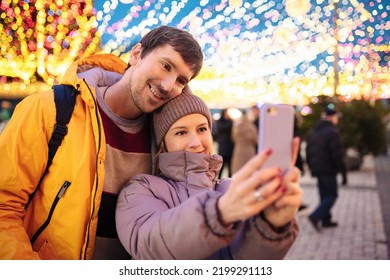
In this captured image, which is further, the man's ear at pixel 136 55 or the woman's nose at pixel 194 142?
the man's ear at pixel 136 55

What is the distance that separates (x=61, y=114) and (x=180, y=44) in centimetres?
53

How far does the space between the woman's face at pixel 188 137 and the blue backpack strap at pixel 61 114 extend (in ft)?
1.26

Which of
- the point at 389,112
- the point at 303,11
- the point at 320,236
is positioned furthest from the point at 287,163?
the point at 389,112

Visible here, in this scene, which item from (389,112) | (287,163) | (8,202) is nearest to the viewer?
(287,163)

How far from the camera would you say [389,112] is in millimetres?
14328

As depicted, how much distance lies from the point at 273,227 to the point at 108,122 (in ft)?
2.85

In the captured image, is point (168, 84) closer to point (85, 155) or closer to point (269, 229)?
point (85, 155)

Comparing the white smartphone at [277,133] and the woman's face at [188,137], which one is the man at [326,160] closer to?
the woman's face at [188,137]

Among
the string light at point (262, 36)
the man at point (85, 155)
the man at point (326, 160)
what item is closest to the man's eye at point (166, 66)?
the man at point (85, 155)

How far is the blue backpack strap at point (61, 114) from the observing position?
1702mm

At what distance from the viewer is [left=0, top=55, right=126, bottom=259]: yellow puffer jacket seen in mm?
1673

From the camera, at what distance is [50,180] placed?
172 cm

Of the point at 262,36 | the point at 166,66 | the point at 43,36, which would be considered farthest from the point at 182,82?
the point at 43,36

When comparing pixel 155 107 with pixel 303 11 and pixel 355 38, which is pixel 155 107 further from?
pixel 355 38
